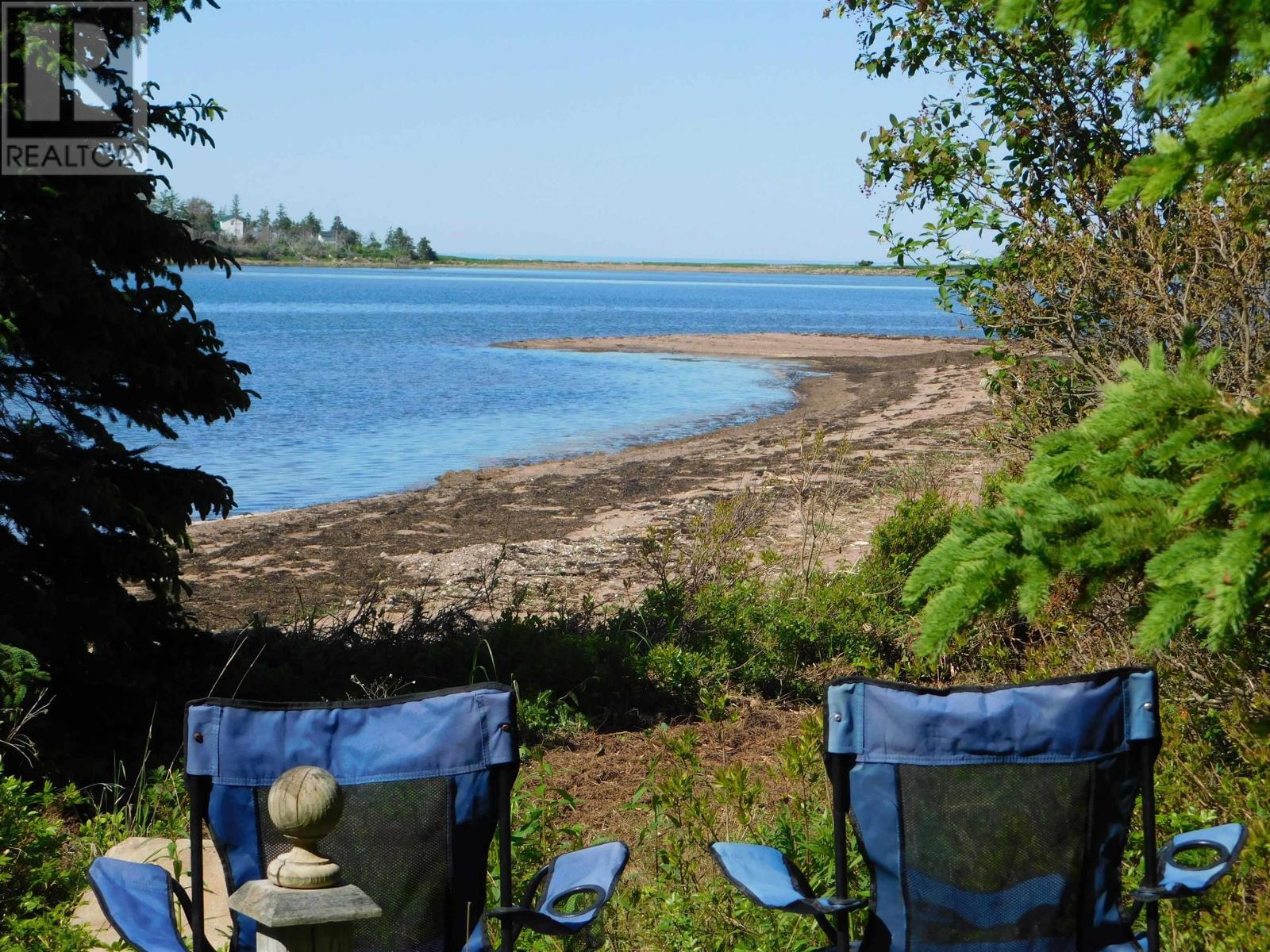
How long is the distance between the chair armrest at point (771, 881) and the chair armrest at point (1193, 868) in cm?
70

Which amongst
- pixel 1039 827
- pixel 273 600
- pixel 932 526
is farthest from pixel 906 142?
pixel 273 600

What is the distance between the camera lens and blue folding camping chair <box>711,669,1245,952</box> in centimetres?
293

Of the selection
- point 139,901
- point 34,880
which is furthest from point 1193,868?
point 34,880

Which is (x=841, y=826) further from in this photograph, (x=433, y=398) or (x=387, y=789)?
(x=433, y=398)

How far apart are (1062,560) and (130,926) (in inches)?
85.7

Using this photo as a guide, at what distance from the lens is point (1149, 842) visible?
291cm

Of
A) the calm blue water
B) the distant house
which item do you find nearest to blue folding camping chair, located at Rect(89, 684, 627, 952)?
the calm blue water

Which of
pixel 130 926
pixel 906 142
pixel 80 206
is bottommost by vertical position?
pixel 130 926

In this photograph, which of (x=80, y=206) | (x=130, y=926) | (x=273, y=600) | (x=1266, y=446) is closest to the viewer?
(x=1266, y=446)

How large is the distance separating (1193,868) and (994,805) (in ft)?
1.68

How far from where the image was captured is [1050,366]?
6699 millimetres

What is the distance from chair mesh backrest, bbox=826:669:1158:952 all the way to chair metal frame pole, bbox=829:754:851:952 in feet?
0.08

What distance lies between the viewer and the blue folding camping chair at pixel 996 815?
2.93 meters

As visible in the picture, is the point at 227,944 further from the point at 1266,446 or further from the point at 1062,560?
the point at 1266,446
